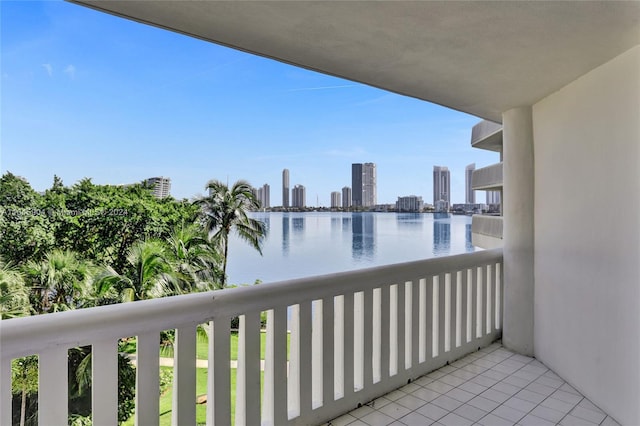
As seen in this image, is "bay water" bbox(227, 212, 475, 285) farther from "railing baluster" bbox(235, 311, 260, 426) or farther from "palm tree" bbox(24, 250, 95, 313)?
"palm tree" bbox(24, 250, 95, 313)

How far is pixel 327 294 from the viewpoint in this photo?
7.04 feet

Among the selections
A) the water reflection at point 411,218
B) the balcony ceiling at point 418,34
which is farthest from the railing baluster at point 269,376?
the water reflection at point 411,218

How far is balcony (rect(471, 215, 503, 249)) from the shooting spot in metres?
10.4

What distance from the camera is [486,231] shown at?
11.4 metres

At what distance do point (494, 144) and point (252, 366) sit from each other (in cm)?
1074

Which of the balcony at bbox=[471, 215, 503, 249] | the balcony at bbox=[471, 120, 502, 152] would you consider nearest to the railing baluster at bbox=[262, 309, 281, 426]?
the balcony at bbox=[471, 120, 502, 152]

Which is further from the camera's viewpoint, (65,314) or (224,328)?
(224,328)

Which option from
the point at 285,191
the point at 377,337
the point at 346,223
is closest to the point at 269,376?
the point at 377,337

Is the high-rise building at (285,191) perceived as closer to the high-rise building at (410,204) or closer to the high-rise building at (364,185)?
the high-rise building at (364,185)

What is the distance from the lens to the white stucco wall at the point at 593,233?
2.04 meters

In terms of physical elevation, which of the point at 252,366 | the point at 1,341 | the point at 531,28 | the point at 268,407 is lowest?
the point at 268,407

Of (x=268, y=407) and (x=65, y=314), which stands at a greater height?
(x=65, y=314)

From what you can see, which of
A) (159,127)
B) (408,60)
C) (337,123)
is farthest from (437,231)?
(337,123)

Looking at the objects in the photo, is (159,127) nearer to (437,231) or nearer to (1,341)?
(437,231)
